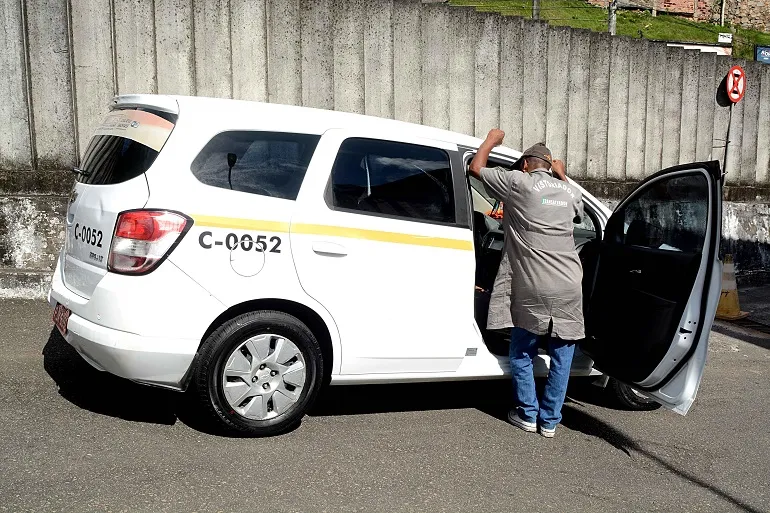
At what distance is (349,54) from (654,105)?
453cm

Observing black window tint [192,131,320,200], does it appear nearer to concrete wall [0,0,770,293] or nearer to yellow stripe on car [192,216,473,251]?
yellow stripe on car [192,216,473,251]

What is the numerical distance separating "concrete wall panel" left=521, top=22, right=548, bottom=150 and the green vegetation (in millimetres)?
29764

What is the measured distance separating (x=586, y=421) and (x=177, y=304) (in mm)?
2847

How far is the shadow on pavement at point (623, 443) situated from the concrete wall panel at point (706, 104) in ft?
22.7

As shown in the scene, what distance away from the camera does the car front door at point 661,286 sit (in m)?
4.70

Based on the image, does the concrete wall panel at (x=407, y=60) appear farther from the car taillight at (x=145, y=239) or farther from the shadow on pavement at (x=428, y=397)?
the car taillight at (x=145, y=239)

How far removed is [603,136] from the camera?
10.6 metres

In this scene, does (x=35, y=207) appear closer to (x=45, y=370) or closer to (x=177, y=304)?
(x=45, y=370)

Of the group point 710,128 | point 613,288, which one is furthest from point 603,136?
point 613,288

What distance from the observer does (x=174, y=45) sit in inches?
315

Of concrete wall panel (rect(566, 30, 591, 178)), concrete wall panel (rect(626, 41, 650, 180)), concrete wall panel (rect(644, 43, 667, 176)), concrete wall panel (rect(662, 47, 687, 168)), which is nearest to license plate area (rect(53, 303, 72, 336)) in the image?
concrete wall panel (rect(566, 30, 591, 178))

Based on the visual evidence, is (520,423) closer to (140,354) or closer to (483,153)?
(483,153)

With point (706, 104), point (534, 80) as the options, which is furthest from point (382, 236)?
point (706, 104)

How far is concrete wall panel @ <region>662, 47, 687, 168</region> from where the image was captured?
36.1 feet
